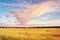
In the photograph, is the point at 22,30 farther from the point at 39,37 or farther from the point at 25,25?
the point at 39,37

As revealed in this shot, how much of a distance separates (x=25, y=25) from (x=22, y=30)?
0.21ft

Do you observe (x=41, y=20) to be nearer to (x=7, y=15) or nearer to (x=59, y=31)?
(x=59, y=31)

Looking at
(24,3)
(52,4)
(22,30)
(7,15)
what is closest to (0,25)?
(7,15)

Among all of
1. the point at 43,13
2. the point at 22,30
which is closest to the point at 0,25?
the point at 22,30

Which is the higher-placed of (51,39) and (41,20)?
(41,20)

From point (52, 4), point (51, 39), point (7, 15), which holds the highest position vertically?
point (52, 4)

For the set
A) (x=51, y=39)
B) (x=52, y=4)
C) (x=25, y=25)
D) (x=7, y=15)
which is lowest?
(x=51, y=39)

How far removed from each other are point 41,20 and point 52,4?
202mm

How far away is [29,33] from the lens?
147cm

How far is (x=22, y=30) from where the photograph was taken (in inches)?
58.7

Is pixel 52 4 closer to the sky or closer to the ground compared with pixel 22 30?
closer to the sky

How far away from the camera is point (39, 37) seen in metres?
1.45

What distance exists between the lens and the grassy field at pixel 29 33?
1.44 metres

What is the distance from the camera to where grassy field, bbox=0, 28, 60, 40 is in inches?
56.8
